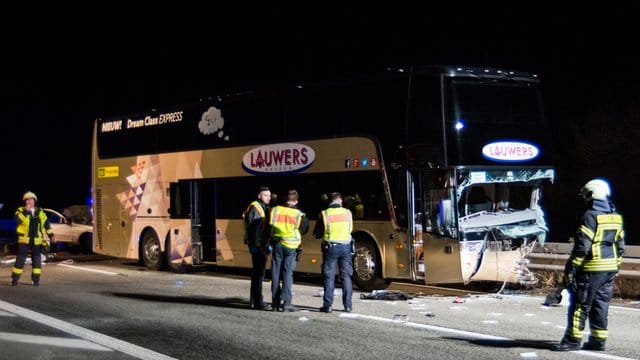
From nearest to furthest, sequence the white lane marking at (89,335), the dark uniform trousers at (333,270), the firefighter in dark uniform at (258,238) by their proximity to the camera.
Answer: the white lane marking at (89,335), the dark uniform trousers at (333,270), the firefighter in dark uniform at (258,238)

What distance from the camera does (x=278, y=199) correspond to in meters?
16.5

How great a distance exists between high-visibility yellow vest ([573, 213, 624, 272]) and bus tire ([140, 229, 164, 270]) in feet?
43.6

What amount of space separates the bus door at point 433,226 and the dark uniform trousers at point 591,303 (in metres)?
4.95

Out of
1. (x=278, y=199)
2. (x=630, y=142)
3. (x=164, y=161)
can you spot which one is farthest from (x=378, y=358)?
(x=630, y=142)

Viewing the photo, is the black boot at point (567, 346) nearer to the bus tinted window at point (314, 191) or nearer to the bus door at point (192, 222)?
the bus tinted window at point (314, 191)

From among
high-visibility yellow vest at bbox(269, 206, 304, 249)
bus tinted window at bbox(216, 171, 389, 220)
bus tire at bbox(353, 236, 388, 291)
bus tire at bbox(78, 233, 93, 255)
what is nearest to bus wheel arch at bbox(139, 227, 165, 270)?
bus tinted window at bbox(216, 171, 389, 220)

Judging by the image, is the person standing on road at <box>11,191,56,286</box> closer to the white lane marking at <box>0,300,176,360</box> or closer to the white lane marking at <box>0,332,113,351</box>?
the white lane marking at <box>0,300,176,360</box>

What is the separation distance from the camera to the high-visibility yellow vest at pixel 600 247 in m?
8.15

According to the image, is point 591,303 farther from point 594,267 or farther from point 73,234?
point 73,234

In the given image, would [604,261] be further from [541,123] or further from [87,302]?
[87,302]

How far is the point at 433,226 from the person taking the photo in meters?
13.5

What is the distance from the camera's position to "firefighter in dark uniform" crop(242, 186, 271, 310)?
11.9m

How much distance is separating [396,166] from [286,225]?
3.14 metres

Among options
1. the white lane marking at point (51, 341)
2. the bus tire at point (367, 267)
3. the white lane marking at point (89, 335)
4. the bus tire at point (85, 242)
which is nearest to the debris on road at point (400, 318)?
the bus tire at point (367, 267)
